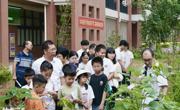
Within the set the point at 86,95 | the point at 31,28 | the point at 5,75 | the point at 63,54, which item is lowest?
the point at 5,75

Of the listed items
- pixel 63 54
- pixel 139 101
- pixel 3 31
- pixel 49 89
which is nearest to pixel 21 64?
pixel 63 54

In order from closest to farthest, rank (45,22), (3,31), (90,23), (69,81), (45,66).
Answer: (69,81)
(45,66)
(3,31)
(45,22)
(90,23)

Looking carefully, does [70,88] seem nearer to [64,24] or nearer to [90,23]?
[64,24]

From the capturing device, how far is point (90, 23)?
2839 cm

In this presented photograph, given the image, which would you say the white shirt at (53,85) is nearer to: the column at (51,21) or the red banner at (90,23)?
the column at (51,21)

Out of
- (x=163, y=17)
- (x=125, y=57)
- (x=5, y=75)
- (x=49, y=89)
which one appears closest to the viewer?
(x=49, y=89)

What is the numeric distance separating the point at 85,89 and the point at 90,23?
22517 millimetres

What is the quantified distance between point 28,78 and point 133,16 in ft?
118

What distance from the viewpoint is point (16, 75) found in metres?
8.20

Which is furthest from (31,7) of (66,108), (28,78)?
(66,108)

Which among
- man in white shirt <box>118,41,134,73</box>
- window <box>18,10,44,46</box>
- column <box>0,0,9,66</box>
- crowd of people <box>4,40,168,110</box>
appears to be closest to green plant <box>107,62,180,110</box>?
crowd of people <box>4,40,168,110</box>

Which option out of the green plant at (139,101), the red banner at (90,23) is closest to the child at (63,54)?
the green plant at (139,101)

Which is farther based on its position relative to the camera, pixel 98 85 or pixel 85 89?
pixel 98 85

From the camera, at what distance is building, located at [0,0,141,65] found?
23703 millimetres
